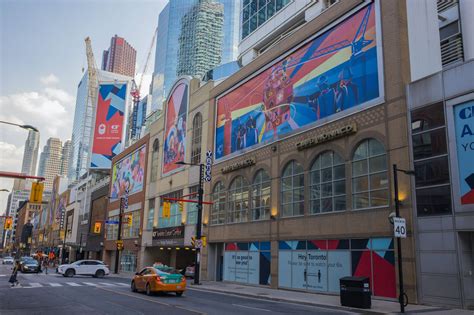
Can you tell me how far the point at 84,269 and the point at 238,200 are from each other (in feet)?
55.5

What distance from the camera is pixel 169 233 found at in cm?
4703

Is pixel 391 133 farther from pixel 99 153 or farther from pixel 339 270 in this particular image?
pixel 99 153

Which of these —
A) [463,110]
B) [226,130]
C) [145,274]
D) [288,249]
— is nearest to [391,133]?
[463,110]

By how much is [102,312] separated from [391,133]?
1624cm

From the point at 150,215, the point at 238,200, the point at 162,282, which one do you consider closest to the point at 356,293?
the point at 162,282

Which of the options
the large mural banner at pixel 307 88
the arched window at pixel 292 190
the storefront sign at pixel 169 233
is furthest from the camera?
the storefront sign at pixel 169 233

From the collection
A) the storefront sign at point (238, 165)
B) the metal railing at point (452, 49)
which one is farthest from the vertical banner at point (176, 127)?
the metal railing at point (452, 49)

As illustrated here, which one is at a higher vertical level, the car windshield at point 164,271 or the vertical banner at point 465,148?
the vertical banner at point 465,148

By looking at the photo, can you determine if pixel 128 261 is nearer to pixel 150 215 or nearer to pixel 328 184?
pixel 150 215

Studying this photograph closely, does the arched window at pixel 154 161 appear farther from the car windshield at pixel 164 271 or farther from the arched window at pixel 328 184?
the car windshield at pixel 164 271

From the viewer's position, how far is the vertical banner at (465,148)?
62.4 feet

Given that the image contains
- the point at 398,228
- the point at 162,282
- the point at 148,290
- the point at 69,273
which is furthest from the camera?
the point at 69,273

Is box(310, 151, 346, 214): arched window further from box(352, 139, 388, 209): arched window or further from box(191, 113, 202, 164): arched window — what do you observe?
box(191, 113, 202, 164): arched window

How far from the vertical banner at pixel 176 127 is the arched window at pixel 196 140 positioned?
2094 mm
